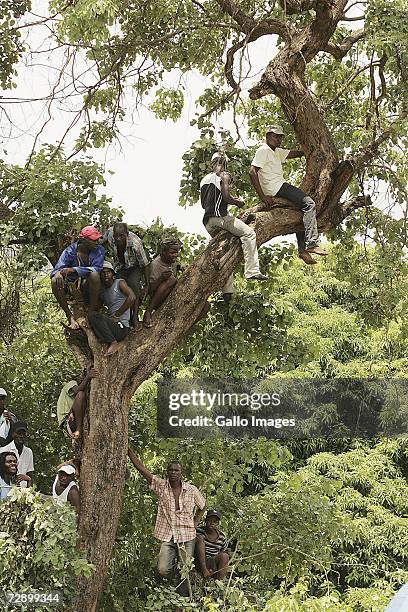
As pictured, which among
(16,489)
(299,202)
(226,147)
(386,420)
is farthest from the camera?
(386,420)

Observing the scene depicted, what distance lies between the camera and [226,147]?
8789 millimetres

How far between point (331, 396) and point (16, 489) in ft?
31.5

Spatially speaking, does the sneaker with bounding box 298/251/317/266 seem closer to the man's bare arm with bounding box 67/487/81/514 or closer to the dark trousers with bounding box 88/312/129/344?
the dark trousers with bounding box 88/312/129/344

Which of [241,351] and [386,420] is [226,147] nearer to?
[241,351]

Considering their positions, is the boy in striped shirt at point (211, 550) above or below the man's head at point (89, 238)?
below

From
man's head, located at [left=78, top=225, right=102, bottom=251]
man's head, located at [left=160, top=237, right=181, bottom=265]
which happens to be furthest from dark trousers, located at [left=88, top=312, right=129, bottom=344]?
man's head, located at [left=160, top=237, right=181, bottom=265]

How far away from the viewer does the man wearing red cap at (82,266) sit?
7.21 metres

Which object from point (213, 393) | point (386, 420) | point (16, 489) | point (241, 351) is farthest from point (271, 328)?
point (386, 420)

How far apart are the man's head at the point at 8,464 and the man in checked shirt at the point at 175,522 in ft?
3.13

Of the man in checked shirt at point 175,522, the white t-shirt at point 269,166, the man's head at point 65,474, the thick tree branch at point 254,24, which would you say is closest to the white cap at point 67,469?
the man's head at point 65,474

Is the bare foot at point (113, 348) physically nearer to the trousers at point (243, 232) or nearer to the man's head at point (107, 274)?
the man's head at point (107, 274)

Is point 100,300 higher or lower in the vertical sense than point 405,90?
lower

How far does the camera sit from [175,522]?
777cm

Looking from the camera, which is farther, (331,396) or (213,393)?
(331,396)
